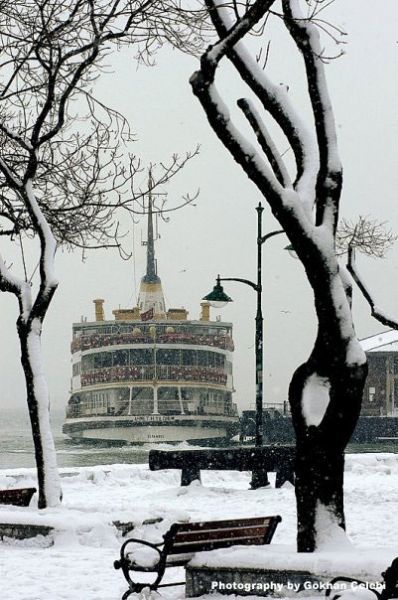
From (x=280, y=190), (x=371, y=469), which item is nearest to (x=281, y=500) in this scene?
(x=371, y=469)

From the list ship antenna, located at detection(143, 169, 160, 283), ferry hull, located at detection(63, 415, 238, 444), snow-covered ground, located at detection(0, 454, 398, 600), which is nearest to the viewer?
snow-covered ground, located at detection(0, 454, 398, 600)

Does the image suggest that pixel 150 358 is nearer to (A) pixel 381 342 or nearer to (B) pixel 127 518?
(A) pixel 381 342

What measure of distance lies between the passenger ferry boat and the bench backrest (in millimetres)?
48876

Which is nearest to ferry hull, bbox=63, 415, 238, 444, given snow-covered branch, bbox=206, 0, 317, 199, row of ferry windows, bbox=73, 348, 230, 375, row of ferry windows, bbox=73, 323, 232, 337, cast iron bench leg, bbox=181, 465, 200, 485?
row of ferry windows, bbox=73, 348, 230, 375

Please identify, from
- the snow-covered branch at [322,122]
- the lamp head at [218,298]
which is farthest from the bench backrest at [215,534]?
the lamp head at [218,298]

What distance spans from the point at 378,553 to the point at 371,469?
15.9m

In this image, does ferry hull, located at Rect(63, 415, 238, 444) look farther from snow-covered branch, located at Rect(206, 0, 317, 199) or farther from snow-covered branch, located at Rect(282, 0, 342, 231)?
snow-covered branch, located at Rect(282, 0, 342, 231)

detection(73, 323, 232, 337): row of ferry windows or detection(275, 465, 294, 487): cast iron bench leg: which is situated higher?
detection(73, 323, 232, 337): row of ferry windows

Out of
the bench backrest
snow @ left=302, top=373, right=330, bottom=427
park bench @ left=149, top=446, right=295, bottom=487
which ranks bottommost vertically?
the bench backrest

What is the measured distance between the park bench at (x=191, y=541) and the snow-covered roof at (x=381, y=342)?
197 ft

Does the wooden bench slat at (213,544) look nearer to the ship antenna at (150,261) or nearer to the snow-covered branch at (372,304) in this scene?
the snow-covered branch at (372,304)

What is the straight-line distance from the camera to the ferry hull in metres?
56.3

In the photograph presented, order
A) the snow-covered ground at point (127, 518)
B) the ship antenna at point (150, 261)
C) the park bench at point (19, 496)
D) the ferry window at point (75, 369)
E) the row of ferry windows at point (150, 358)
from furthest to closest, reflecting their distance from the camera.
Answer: the ship antenna at point (150, 261), the ferry window at point (75, 369), the row of ferry windows at point (150, 358), the park bench at point (19, 496), the snow-covered ground at point (127, 518)

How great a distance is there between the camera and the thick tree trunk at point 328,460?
7277 mm
